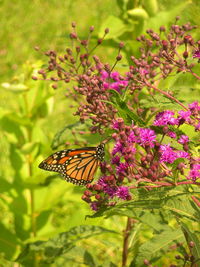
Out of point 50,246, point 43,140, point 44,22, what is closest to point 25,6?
point 44,22

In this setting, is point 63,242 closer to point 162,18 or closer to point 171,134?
point 171,134

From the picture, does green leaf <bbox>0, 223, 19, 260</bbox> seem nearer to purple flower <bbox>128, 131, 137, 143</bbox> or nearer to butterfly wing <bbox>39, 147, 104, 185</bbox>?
butterfly wing <bbox>39, 147, 104, 185</bbox>

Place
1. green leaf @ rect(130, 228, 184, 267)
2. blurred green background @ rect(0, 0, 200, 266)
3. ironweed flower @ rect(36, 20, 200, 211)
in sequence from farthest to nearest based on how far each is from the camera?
blurred green background @ rect(0, 0, 200, 266) → green leaf @ rect(130, 228, 184, 267) → ironweed flower @ rect(36, 20, 200, 211)

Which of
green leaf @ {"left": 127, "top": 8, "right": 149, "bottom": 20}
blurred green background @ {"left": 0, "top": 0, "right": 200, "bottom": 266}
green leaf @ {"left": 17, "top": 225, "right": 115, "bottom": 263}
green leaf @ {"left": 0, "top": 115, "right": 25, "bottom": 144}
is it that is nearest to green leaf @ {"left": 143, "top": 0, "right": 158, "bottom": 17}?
blurred green background @ {"left": 0, "top": 0, "right": 200, "bottom": 266}

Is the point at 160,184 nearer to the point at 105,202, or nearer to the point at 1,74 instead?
the point at 105,202

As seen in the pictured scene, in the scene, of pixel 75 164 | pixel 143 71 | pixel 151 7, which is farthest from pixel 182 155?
pixel 151 7


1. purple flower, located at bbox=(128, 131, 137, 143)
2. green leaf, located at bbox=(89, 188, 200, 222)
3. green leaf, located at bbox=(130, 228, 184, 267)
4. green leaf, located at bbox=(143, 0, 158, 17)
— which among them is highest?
green leaf, located at bbox=(143, 0, 158, 17)

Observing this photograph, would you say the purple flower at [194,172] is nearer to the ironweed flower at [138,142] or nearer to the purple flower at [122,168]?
the ironweed flower at [138,142]
